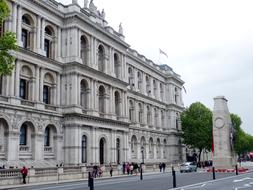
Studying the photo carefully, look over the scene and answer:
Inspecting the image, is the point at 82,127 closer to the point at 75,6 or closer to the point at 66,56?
the point at 66,56

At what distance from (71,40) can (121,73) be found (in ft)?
47.1

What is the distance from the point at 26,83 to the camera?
43.3 meters

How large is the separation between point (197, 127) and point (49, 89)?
4654 centimetres

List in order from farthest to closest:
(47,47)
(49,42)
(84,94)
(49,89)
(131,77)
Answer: (131,77) → (84,94) → (49,42) → (47,47) → (49,89)

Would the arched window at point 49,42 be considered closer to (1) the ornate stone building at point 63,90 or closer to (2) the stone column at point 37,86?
(1) the ornate stone building at point 63,90

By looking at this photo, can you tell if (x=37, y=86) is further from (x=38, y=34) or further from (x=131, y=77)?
(x=131, y=77)

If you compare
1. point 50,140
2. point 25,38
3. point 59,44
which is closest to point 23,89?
point 25,38

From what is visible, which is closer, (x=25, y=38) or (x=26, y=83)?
(x=26, y=83)

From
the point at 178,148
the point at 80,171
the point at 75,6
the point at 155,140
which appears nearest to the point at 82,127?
the point at 80,171

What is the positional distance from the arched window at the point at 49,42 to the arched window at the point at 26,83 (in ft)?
16.7

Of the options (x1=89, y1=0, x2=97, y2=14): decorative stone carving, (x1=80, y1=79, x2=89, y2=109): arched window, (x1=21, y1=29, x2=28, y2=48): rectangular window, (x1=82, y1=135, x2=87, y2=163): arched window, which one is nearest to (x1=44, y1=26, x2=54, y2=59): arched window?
(x1=21, y1=29, x2=28, y2=48): rectangular window

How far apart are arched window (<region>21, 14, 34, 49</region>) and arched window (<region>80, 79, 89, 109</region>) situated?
9736mm

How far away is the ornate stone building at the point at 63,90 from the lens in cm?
4059

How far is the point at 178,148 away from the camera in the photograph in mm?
87000
